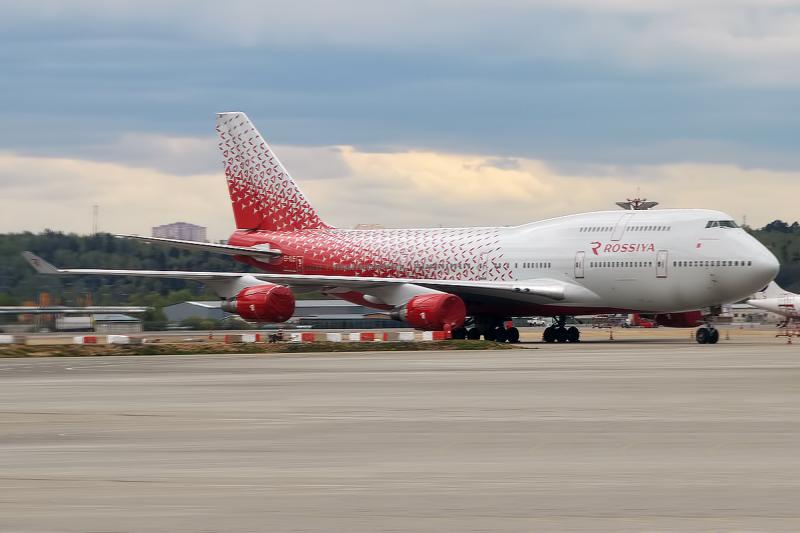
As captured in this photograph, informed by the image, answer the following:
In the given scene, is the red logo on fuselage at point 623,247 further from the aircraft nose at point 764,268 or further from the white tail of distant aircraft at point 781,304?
the white tail of distant aircraft at point 781,304

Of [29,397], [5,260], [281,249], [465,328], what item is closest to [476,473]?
[29,397]

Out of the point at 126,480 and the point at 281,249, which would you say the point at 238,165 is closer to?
the point at 281,249

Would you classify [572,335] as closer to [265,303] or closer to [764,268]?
[764,268]

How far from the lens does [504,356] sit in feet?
156

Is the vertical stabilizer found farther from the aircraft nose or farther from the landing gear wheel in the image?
the aircraft nose

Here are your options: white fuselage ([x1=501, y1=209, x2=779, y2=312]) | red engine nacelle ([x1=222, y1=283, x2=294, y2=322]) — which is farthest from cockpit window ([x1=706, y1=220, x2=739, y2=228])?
red engine nacelle ([x1=222, y1=283, x2=294, y2=322])

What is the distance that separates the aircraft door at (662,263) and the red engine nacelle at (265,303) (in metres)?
18.3

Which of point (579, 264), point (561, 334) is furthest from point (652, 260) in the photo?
point (561, 334)

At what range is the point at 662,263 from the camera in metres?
61.8

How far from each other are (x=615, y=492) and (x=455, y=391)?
50.8 feet

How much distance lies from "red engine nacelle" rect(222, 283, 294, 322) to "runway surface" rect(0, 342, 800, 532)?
31.0 m

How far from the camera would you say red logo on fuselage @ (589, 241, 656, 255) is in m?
62.5

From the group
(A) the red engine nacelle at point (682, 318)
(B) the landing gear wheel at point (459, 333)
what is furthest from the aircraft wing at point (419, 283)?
(A) the red engine nacelle at point (682, 318)

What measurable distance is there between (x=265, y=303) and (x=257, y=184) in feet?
56.1
